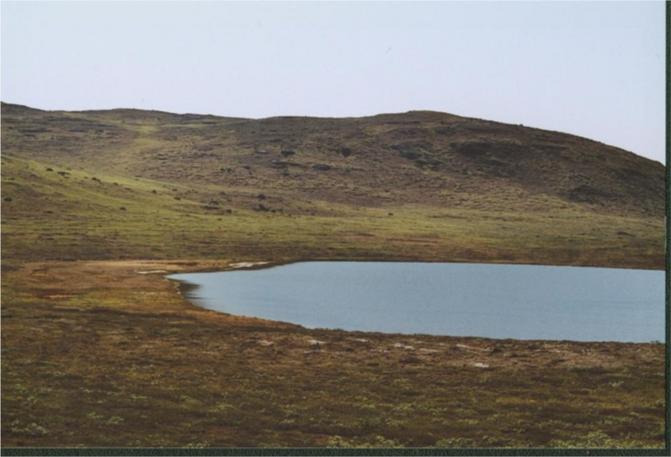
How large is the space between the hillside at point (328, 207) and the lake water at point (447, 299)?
1609 centimetres

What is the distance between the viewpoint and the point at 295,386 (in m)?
30.0

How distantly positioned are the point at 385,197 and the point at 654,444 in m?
145

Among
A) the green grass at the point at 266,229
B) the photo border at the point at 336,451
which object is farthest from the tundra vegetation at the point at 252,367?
the green grass at the point at 266,229

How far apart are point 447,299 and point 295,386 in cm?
2866

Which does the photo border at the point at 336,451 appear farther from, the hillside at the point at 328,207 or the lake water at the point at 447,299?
the hillside at the point at 328,207

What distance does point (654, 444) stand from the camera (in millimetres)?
24875

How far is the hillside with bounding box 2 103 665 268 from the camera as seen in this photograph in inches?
3674

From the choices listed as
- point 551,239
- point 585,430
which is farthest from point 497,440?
point 551,239

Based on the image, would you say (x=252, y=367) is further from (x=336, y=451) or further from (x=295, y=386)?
(x=336, y=451)

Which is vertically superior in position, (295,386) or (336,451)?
(295,386)

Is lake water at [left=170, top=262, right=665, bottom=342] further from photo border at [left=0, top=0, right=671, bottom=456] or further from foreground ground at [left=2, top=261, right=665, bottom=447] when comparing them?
photo border at [left=0, top=0, right=671, bottom=456]

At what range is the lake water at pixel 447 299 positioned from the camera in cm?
4509

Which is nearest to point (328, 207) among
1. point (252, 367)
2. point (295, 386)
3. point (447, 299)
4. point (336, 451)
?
point (447, 299)

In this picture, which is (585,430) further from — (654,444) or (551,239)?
(551,239)
